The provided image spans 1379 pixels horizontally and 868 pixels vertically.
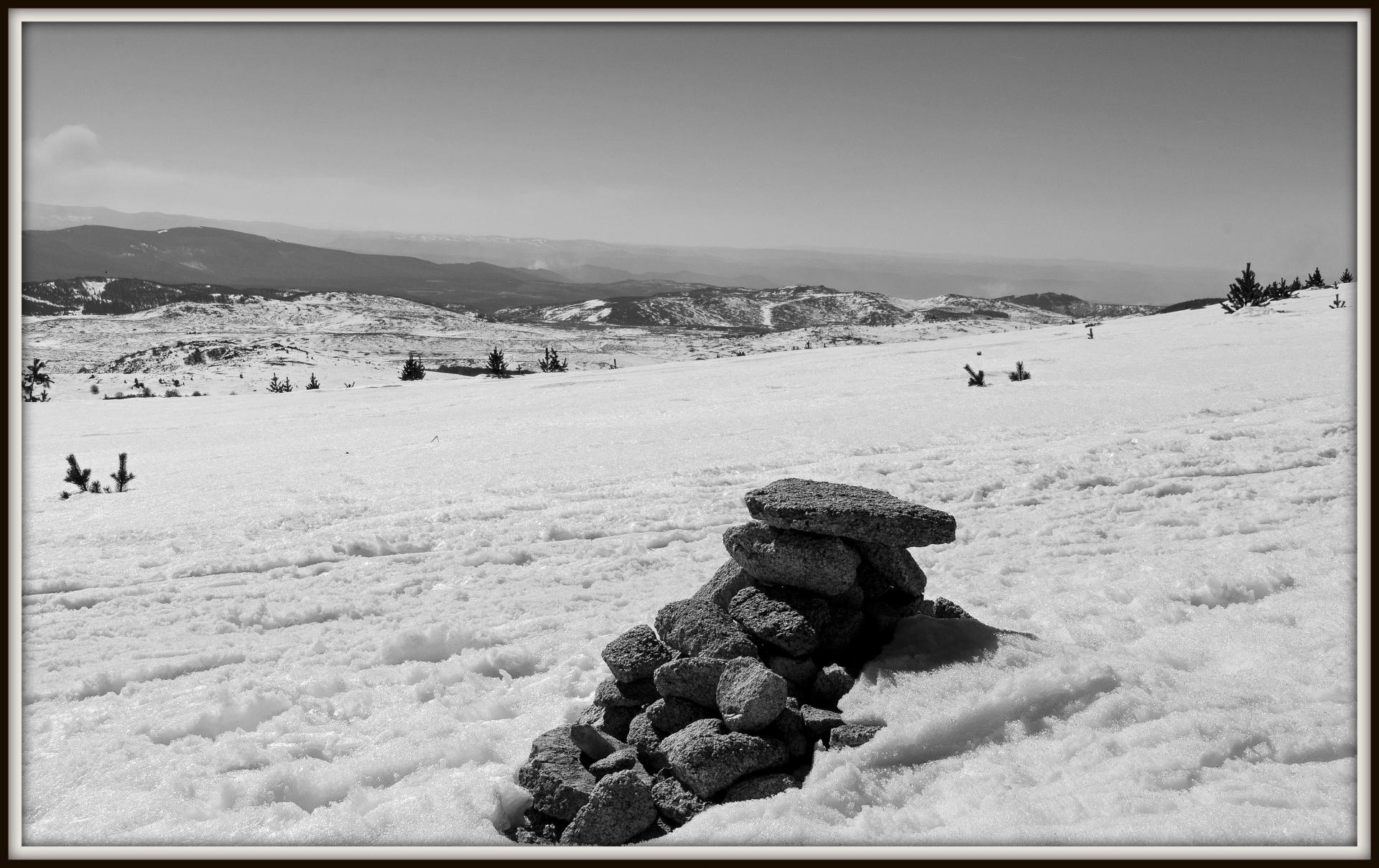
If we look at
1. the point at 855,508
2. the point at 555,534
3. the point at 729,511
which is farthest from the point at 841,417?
the point at 855,508

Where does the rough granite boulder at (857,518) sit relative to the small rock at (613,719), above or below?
above

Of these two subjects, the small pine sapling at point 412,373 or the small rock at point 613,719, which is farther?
the small pine sapling at point 412,373

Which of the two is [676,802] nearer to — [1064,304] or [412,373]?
[412,373]

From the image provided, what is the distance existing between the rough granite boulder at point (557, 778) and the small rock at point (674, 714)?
0.35 m

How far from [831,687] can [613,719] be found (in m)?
0.97

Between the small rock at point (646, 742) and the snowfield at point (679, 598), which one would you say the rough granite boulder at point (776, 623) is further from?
the small rock at point (646, 742)

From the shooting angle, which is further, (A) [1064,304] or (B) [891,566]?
(A) [1064,304]

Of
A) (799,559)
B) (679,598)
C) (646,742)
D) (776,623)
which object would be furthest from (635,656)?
(679,598)

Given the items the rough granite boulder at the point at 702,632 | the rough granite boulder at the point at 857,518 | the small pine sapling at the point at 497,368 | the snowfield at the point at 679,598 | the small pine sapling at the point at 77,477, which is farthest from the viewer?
the small pine sapling at the point at 497,368

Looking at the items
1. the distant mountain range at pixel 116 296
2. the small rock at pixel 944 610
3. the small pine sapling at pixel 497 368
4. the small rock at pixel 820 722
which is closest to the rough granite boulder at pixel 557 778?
the small rock at pixel 820 722

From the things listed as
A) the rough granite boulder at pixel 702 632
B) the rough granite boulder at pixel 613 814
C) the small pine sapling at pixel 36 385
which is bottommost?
the small pine sapling at pixel 36 385

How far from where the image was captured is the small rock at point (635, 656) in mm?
3645

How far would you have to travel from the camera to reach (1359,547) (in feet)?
11.0

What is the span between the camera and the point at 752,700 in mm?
3133
